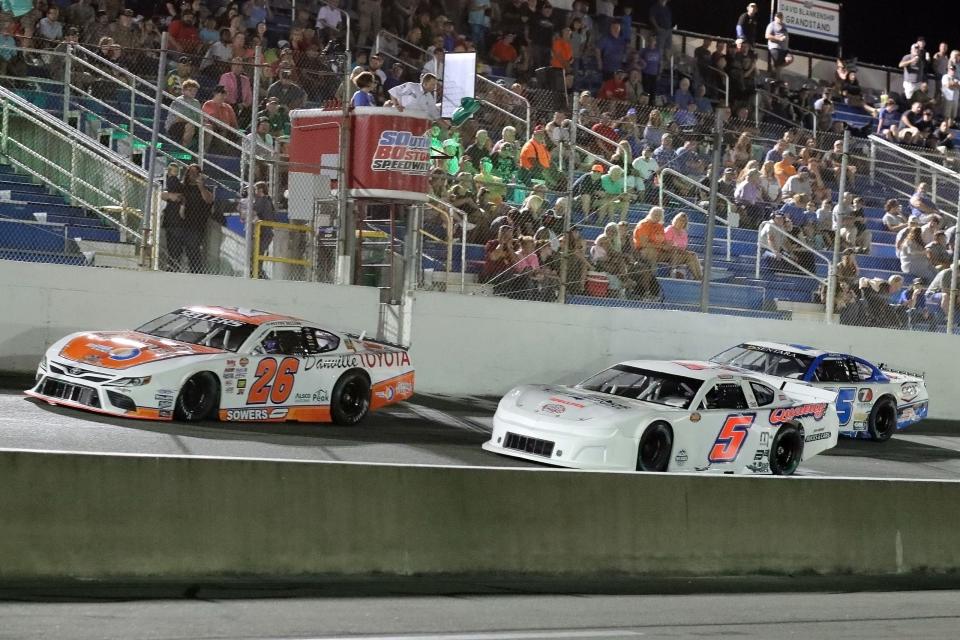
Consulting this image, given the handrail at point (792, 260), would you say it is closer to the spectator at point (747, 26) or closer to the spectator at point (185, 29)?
the spectator at point (185, 29)

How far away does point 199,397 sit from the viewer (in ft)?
47.2

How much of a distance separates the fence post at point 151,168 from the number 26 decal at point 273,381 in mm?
3220

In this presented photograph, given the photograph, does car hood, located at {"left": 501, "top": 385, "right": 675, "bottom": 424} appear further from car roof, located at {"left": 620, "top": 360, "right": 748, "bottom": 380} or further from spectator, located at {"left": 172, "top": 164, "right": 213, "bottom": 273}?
spectator, located at {"left": 172, "top": 164, "right": 213, "bottom": 273}

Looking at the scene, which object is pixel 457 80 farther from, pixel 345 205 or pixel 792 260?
pixel 792 260

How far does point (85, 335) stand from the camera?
14273mm

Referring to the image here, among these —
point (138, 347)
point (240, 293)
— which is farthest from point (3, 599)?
point (240, 293)

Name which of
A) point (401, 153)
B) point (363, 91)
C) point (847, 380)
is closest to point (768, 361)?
point (847, 380)

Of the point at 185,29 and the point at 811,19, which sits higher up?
the point at 811,19

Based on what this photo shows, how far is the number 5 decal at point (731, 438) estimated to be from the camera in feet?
47.9

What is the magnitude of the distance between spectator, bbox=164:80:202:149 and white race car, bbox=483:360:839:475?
18.9 ft

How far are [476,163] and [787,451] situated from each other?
614 cm

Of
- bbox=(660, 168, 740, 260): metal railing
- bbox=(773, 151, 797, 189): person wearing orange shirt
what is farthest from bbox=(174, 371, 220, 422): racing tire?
bbox=(773, 151, 797, 189): person wearing orange shirt

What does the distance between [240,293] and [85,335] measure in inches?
145

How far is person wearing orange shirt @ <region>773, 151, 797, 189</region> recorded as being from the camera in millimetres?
21531
